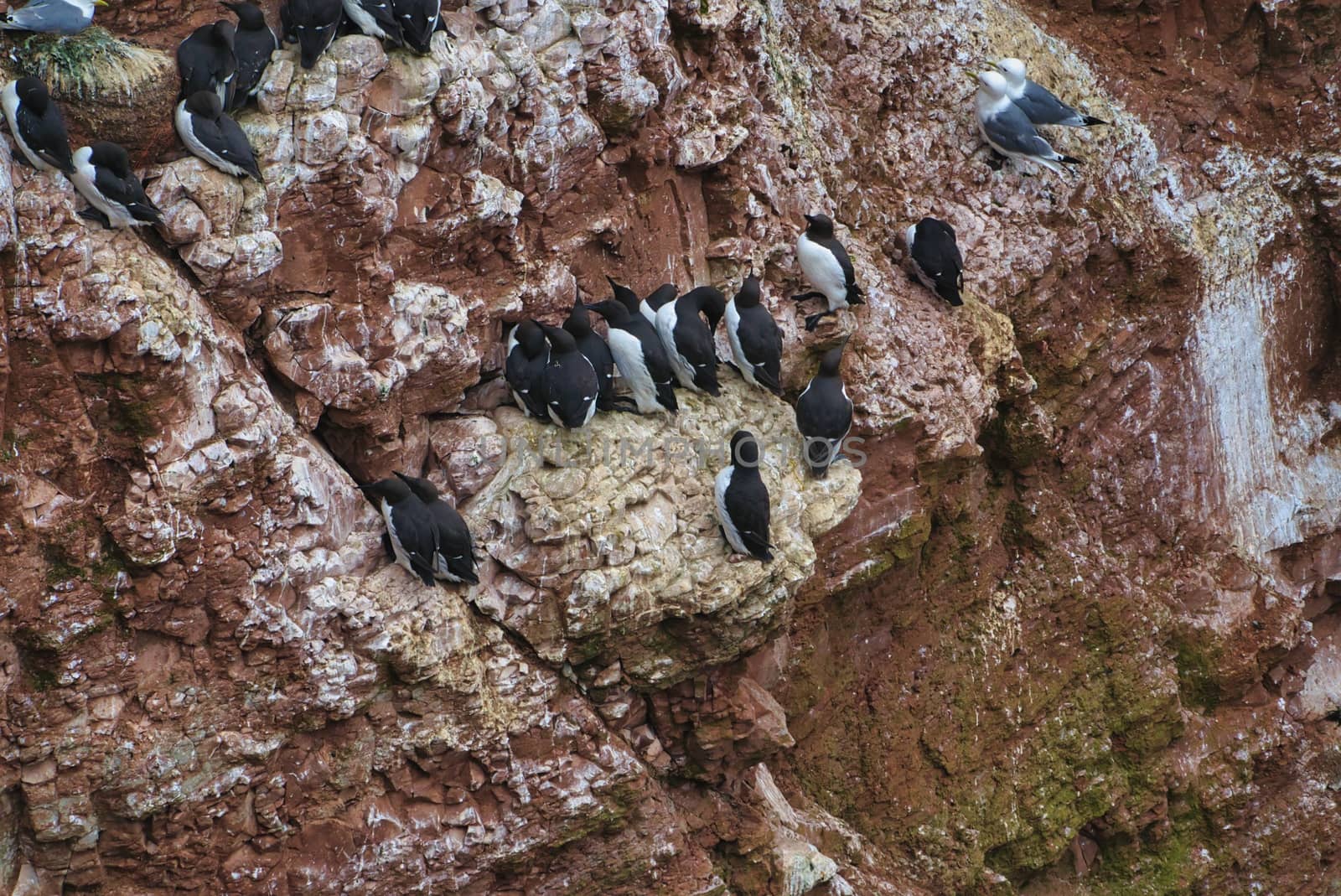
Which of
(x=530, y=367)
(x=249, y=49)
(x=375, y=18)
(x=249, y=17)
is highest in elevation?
(x=375, y=18)

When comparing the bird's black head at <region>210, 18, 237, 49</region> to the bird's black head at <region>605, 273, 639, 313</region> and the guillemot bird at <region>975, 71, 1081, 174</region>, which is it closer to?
the bird's black head at <region>605, 273, 639, 313</region>

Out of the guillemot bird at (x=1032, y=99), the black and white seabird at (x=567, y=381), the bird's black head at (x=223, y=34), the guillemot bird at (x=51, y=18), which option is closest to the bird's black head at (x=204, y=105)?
the bird's black head at (x=223, y=34)

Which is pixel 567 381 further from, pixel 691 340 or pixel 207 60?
pixel 207 60

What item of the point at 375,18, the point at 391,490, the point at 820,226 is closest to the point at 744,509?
the point at 391,490

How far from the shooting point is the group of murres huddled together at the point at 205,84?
6098 millimetres

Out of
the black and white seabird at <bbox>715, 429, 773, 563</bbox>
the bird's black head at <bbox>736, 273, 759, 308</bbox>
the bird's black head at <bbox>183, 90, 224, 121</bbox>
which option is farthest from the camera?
the bird's black head at <bbox>736, 273, 759, 308</bbox>

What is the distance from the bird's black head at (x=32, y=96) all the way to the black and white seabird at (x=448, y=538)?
249cm

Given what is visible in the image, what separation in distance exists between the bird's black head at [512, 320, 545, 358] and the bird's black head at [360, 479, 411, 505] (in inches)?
42.0

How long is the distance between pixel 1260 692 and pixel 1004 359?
4.27 metres

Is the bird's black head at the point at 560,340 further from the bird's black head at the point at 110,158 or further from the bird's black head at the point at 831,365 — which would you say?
the bird's black head at the point at 110,158

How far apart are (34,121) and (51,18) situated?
0.65 meters

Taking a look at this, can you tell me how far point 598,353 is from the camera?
7934 mm

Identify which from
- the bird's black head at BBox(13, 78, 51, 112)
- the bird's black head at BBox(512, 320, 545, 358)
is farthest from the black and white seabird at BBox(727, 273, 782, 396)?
the bird's black head at BBox(13, 78, 51, 112)

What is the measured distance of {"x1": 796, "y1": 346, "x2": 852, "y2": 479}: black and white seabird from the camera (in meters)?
8.41
